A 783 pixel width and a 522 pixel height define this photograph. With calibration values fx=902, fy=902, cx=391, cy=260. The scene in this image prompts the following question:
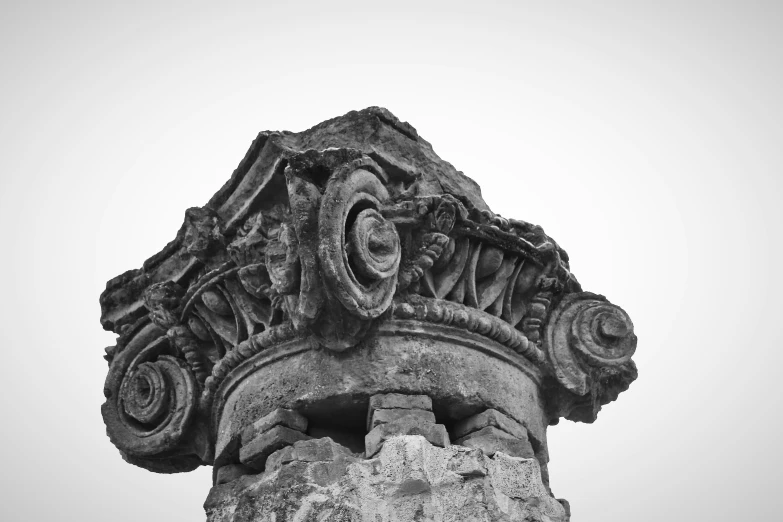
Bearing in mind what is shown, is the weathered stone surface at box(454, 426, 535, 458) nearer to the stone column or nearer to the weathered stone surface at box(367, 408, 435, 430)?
the stone column

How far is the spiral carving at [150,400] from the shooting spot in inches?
232

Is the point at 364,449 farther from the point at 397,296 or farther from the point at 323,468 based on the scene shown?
the point at 397,296

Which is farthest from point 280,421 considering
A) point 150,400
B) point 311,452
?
point 150,400

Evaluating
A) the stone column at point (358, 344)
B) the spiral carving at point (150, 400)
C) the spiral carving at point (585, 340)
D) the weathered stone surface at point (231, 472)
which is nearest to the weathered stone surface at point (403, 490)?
the stone column at point (358, 344)

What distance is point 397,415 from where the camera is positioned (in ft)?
15.6

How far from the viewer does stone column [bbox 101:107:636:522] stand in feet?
14.8

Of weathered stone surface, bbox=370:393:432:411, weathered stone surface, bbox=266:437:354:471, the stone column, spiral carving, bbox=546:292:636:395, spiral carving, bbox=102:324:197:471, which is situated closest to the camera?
the stone column

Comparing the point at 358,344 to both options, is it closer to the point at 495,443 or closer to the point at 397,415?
the point at 397,415

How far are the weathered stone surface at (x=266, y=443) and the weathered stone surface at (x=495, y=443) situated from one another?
90 cm

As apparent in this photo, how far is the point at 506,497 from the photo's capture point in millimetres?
4453

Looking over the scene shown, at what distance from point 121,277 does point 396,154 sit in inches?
89.5

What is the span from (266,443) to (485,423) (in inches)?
Result: 47.1

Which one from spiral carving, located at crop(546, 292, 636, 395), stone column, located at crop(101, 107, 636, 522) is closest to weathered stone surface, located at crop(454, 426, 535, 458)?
stone column, located at crop(101, 107, 636, 522)

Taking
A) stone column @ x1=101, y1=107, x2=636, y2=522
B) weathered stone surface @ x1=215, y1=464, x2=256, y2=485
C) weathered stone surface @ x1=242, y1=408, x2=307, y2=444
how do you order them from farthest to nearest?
weathered stone surface @ x1=215, y1=464, x2=256, y2=485 → weathered stone surface @ x1=242, y1=408, x2=307, y2=444 → stone column @ x1=101, y1=107, x2=636, y2=522
